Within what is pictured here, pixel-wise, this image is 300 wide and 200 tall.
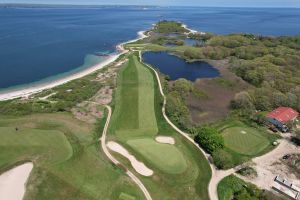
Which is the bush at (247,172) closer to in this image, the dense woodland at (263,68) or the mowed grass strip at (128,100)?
the dense woodland at (263,68)

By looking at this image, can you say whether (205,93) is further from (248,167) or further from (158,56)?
(158,56)

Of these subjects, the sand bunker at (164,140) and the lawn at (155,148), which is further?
the sand bunker at (164,140)

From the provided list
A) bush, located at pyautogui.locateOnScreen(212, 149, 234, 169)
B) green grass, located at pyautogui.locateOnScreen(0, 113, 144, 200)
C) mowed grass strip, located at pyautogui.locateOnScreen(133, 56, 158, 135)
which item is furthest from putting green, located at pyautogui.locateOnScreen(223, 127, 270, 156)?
green grass, located at pyautogui.locateOnScreen(0, 113, 144, 200)

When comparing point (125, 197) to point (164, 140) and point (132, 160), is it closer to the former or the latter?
point (132, 160)

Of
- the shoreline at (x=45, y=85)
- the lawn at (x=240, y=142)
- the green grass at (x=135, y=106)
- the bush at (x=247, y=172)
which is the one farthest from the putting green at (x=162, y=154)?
the shoreline at (x=45, y=85)

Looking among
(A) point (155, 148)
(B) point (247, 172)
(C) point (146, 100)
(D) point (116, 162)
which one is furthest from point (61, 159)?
(B) point (247, 172)
